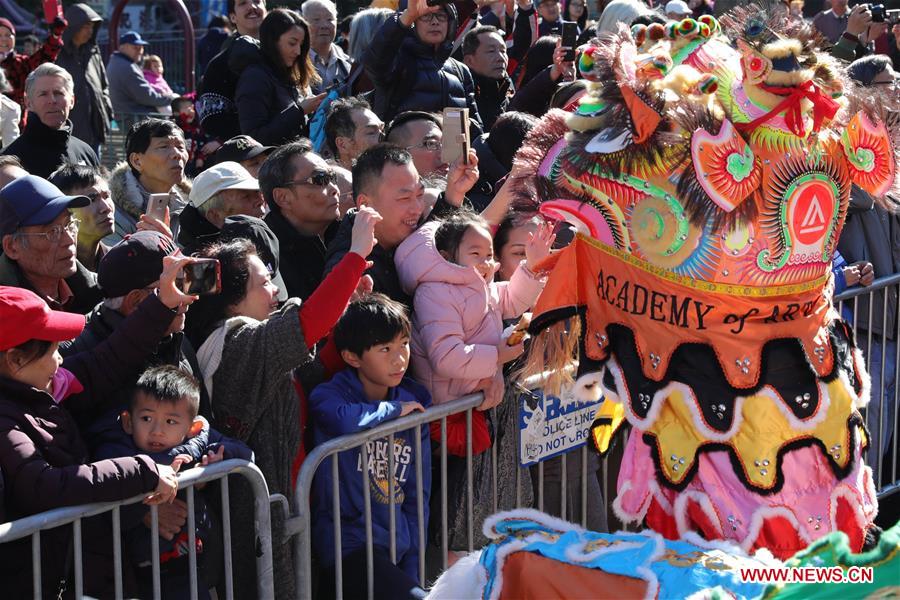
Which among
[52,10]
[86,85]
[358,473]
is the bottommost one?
[86,85]

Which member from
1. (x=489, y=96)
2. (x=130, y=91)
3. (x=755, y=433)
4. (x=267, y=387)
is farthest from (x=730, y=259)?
(x=130, y=91)

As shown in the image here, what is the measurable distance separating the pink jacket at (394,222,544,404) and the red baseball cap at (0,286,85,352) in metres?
1.32

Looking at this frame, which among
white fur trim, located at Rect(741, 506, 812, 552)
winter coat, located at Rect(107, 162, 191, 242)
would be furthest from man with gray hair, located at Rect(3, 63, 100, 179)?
white fur trim, located at Rect(741, 506, 812, 552)

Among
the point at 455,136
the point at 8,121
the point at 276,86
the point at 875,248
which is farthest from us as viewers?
the point at 8,121

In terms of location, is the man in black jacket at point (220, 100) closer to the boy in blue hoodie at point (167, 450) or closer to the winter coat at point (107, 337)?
the winter coat at point (107, 337)

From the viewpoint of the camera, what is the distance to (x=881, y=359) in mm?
5617

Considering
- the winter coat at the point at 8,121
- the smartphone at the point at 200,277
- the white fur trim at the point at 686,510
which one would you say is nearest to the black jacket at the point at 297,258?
the smartphone at the point at 200,277

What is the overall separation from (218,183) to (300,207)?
1.19 ft

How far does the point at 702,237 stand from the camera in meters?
3.45

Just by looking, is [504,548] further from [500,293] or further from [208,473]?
[500,293]

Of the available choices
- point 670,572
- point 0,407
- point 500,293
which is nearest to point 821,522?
point 670,572

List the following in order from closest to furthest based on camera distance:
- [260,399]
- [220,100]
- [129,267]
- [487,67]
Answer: [129,267]
[260,399]
[220,100]
[487,67]

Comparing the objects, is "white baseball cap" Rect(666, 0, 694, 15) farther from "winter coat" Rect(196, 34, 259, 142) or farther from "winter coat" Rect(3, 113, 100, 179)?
"winter coat" Rect(3, 113, 100, 179)

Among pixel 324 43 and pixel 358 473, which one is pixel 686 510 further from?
pixel 324 43
